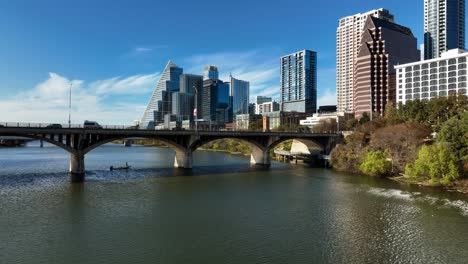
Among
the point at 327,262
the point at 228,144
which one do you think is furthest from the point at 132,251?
the point at 228,144

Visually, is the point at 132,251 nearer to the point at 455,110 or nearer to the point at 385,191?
the point at 385,191

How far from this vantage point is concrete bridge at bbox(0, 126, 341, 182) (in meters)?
63.0

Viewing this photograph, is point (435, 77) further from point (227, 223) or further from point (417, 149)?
point (227, 223)

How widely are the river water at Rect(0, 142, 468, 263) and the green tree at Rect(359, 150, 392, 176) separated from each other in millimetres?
8199

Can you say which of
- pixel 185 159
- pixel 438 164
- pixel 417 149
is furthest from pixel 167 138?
pixel 438 164

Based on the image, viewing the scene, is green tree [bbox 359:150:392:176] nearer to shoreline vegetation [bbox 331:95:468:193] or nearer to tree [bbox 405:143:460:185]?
shoreline vegetation [bbox 331:95:468:193]

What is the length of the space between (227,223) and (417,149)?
45.8m

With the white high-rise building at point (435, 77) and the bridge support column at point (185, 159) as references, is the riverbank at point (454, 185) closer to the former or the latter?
the bridge support column at point (185, 159)

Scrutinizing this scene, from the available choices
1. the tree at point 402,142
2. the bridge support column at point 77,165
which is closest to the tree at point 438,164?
the tree at point 402,142

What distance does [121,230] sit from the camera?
3266 cm

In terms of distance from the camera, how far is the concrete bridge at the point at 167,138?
207 feet

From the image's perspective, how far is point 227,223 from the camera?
35406 mm

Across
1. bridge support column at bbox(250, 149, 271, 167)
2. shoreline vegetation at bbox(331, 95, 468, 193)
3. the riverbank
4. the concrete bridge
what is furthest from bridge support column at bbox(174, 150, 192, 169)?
the riverbank

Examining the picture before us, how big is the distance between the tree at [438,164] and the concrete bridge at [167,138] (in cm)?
4177
